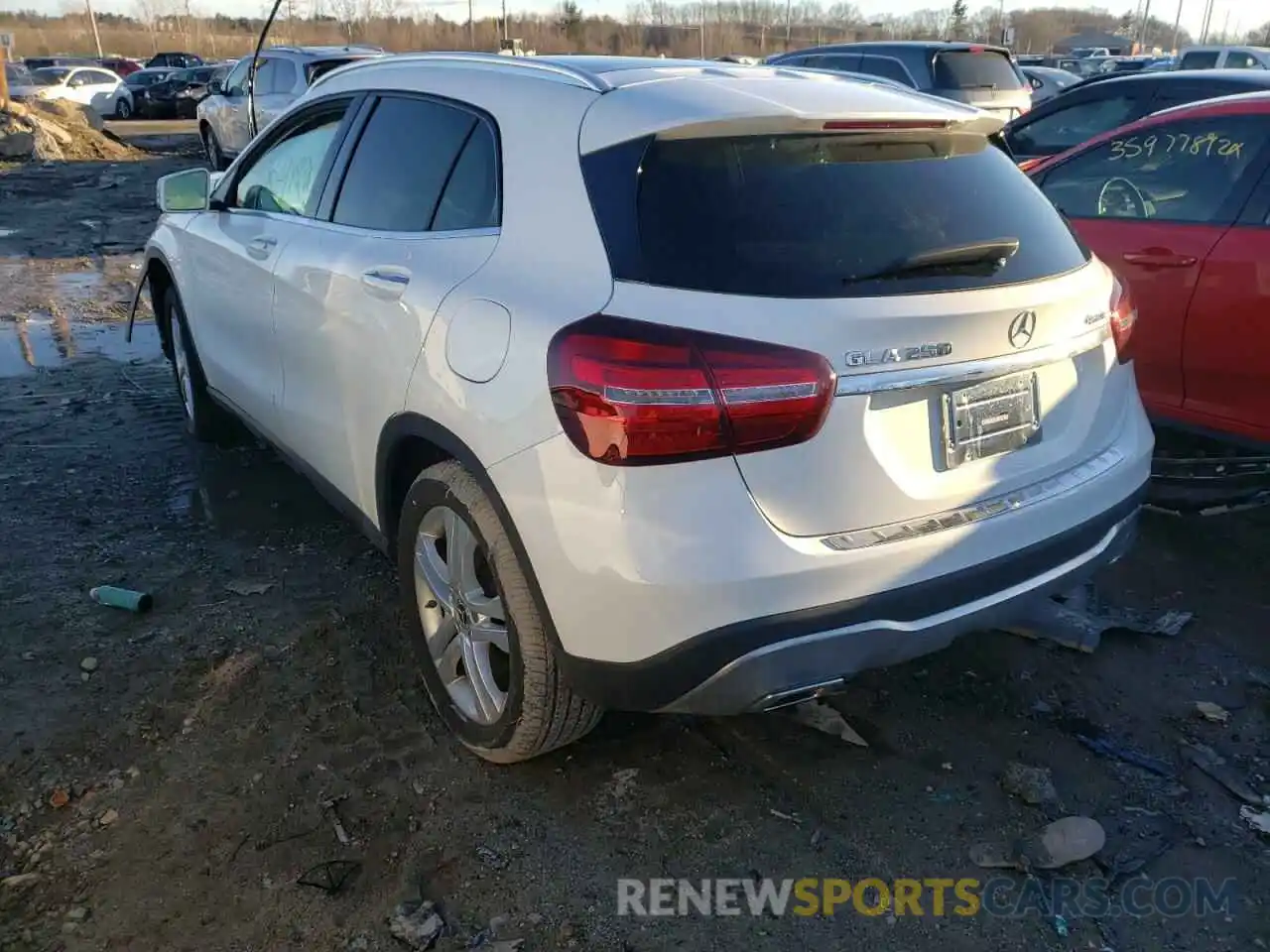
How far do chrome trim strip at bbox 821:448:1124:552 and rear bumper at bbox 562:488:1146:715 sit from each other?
0.11m

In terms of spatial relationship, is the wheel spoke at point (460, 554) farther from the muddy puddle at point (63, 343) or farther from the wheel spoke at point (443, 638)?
the muddy puddle at point (63, 343)

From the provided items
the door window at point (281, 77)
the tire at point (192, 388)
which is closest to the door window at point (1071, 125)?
the tire at point (192, 388)

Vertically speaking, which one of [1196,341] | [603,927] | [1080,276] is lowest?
[603,927]

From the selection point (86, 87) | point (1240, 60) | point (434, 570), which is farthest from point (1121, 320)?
point (86, 87)

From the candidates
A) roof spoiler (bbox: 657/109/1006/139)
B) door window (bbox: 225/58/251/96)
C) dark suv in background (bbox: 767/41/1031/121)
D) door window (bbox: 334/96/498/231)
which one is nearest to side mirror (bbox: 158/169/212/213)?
door window (bbox: 334/96/498/231)

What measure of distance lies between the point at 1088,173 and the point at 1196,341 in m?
1.20

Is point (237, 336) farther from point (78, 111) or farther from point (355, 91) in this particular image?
point (78, 111)

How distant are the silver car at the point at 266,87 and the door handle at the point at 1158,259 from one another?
28.9 ft

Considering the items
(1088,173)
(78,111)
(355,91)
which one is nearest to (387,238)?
(355,91)

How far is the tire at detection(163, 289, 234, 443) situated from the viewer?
4961 millimetres

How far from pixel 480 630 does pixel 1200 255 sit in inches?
127

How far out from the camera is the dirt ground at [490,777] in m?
2.39

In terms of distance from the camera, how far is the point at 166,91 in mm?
30562

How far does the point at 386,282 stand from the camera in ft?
9.68
